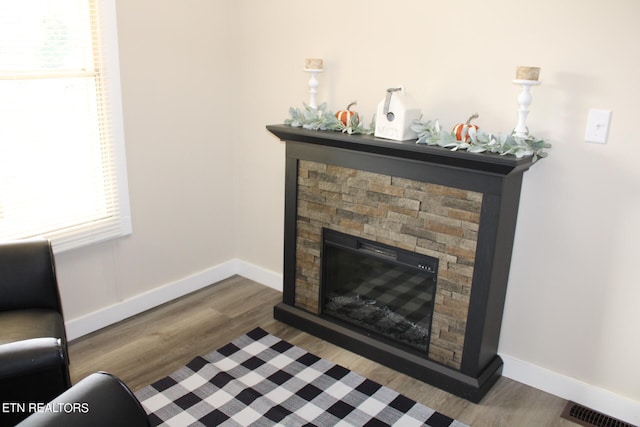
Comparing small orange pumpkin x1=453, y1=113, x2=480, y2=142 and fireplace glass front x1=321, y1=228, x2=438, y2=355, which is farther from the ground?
small orange pumpkin x1=453, y1=113, x2=480, y2=142

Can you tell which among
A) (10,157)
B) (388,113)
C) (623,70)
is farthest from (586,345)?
(10,157)

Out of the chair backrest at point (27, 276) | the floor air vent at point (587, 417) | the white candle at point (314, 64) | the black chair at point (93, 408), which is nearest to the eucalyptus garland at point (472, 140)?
the white candle at point (314, 64)

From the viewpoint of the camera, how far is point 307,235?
2818 millimetres

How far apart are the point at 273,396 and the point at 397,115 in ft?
4.36

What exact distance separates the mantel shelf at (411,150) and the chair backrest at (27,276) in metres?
1.19

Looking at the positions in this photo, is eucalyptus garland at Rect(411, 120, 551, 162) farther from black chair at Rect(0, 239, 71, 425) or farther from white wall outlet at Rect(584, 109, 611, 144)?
black chair at Rect(0, 239, 71, 425)

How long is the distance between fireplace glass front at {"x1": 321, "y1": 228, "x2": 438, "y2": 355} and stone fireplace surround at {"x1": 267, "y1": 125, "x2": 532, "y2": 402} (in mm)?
52

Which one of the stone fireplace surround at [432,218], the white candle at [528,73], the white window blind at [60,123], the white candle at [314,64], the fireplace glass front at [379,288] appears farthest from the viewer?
the white candle at [314,64]

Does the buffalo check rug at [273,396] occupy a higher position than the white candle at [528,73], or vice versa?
the white candle at [528,73]

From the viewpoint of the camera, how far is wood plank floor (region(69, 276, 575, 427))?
7.66ft

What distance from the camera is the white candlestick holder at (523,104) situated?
205 centimetres

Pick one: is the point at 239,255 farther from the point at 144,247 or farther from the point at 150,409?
the point at 150,409

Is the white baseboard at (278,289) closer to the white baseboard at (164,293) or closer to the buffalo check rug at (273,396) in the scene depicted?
the white baseboard at (164,293)

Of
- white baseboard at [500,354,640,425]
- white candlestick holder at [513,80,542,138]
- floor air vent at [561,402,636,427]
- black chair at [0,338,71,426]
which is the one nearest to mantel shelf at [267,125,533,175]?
white candlestick holder at [513,80,542,138]
